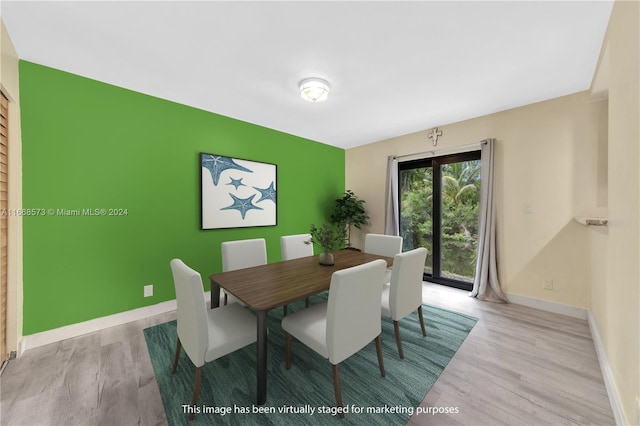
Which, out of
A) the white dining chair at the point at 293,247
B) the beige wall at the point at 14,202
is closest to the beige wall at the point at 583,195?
the white dining chair at the point at 293,247

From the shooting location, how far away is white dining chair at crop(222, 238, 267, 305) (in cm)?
237

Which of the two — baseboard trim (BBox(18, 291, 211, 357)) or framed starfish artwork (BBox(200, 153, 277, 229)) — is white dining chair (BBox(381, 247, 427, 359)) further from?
baseboard trim (BBox(18, 291, 211, 357))

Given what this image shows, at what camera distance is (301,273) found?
6.68ft

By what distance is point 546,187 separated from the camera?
8.79 feet

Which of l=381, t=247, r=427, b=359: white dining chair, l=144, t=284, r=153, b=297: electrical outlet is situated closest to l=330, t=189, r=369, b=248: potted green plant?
l=381, t=247, r=427, b=359: white dining chair

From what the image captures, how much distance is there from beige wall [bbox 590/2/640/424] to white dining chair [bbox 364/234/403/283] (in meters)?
1.62

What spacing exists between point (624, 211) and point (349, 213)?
320 centimetres

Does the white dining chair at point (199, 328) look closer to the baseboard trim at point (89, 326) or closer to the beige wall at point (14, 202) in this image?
the baseboard trim at point (89, 326)

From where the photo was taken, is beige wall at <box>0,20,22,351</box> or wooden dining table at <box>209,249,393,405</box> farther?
beige wall at <box>0,20,22,351</box>

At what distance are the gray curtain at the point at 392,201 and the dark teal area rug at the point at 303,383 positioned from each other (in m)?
1.99

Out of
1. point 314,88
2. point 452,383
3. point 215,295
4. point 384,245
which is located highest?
point 314,88

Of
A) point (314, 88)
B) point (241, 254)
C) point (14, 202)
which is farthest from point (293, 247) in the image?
point (14, 202)

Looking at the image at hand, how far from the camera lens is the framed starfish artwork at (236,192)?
294 centimetres

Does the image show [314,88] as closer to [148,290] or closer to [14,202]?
[14,202]
